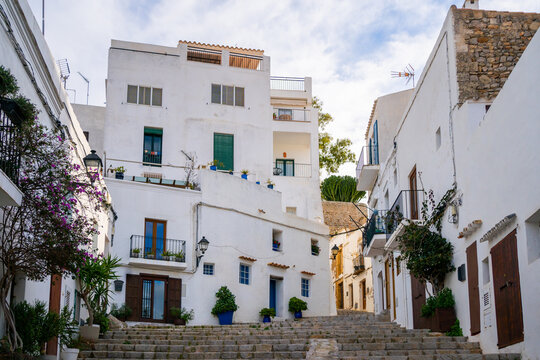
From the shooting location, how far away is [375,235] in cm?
2477

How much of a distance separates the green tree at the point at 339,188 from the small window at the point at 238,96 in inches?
564

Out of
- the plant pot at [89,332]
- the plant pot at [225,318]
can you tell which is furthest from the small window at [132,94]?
the plant pot at [89,332]

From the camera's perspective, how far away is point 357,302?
3956cm

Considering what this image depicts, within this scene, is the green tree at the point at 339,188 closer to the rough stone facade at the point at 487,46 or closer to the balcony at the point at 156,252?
the balcony at the point at 156,252

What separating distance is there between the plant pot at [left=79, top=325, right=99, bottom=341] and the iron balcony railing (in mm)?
19894

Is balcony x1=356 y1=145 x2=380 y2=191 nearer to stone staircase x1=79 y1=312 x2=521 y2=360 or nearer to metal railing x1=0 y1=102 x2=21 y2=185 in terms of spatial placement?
stone staircase x1=79 y1=312 x2=521 y2=360

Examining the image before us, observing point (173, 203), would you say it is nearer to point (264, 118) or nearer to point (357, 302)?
point (264, 118)

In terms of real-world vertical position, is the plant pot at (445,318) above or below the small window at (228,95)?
below

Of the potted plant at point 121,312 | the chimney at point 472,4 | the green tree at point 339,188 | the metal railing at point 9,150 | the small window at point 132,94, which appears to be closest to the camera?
the metal railing at point 9,150

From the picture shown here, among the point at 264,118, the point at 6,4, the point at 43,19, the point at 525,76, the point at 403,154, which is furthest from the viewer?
the point at 264,118

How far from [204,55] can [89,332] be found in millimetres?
22445

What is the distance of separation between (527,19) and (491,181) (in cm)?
586

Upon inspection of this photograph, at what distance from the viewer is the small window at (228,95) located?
3622 cm

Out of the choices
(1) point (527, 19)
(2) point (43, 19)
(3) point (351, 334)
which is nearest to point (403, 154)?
(1) point (527, 19)
